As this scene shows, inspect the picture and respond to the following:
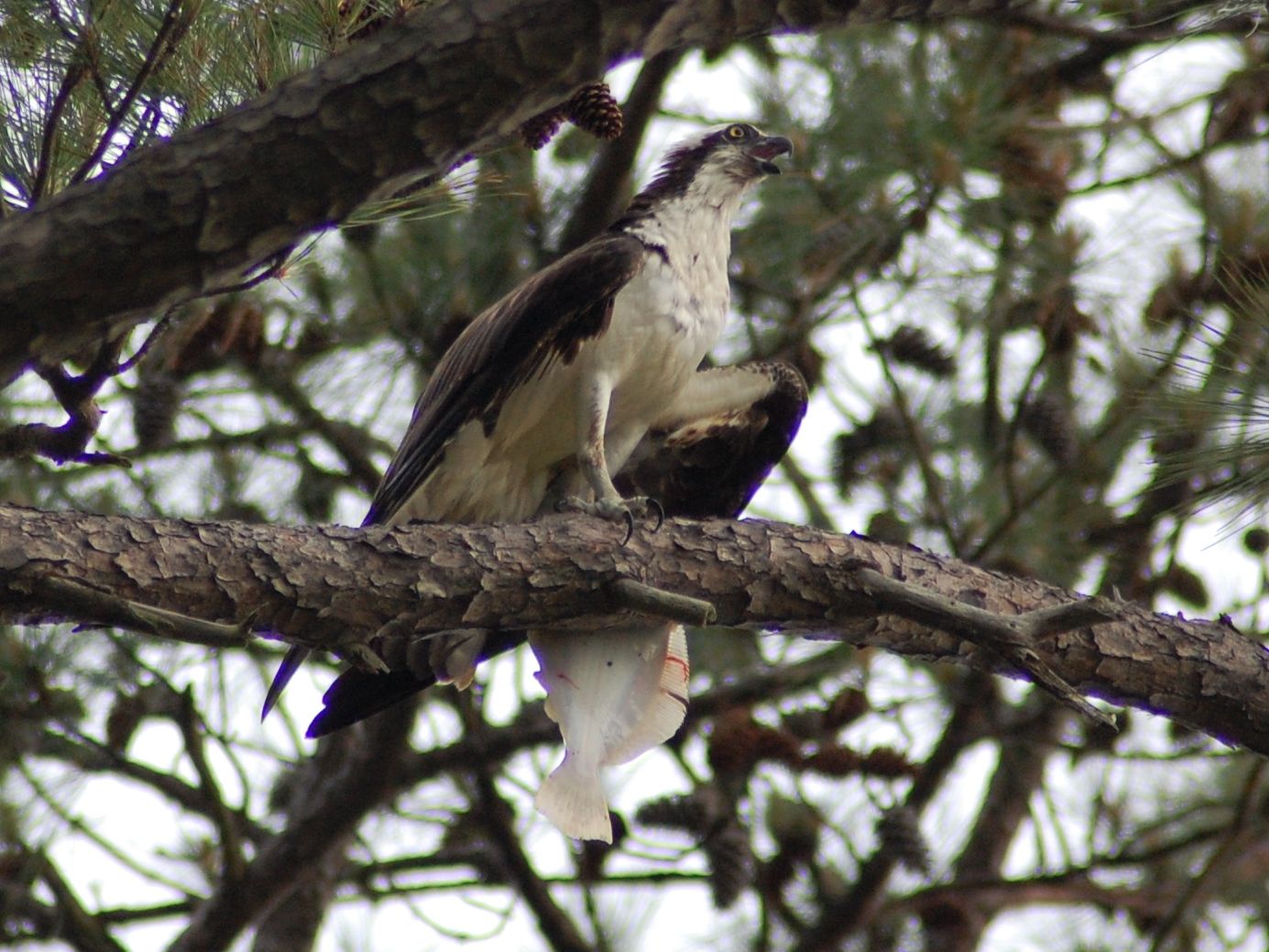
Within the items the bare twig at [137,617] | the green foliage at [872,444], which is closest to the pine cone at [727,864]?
the green foliage at [872,444]

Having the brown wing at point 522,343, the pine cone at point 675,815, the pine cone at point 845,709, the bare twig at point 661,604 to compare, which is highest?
the pine cone at point 845,709

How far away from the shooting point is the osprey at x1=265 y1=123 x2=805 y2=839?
138 inches

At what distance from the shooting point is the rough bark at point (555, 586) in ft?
7.68

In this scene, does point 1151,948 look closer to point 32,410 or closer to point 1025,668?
point 1025,668

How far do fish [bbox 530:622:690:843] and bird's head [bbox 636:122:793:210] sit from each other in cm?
117

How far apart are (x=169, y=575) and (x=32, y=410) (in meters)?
2.69

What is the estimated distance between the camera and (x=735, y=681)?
5270mm

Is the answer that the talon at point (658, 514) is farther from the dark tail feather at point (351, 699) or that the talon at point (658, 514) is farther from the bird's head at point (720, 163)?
the bird's head at point (720, 163)

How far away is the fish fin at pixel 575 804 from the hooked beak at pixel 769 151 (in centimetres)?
173

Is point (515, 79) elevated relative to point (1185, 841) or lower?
lower

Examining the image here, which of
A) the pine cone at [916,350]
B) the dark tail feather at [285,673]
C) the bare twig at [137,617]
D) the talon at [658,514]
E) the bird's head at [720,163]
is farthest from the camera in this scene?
the pine cone at [916,350]

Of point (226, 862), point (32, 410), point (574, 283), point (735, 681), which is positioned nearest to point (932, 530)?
point (735, 681)

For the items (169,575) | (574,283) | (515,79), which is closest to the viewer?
(515,79)

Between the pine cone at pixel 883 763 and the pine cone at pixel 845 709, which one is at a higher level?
the pine cone at pixel 845 709
